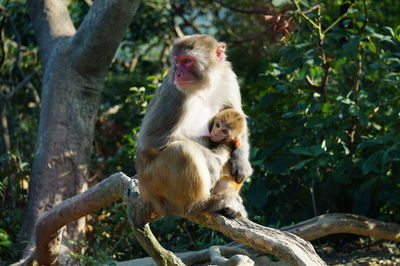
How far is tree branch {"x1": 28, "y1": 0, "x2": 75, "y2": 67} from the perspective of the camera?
6816 millimetres

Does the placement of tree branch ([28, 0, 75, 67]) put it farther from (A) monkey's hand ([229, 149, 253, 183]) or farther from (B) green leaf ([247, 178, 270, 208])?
(A) monkey's hand ([229, 149, 253, 183])

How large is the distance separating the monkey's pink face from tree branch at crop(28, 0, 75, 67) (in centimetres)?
263

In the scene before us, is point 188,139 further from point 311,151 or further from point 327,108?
point 327,108

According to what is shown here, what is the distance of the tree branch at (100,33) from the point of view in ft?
20.9

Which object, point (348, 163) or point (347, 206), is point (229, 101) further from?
point (347, 206)

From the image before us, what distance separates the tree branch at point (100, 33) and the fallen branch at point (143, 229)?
6.56ft

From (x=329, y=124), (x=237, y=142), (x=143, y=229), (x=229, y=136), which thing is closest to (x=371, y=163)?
(x=329, y=124)

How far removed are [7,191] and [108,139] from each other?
2.65m

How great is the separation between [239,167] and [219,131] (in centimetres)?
36

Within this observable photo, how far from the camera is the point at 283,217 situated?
23.2 ft

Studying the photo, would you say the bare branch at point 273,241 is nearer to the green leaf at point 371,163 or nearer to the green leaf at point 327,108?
the green leaf at point 371,163

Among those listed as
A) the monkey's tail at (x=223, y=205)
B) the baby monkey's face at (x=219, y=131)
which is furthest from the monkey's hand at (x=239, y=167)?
the monkey's tail at (x=223, y=205)

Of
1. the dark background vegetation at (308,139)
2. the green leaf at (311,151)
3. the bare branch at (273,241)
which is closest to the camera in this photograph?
the bare branch at (273,241)

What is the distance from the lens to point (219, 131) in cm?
463
